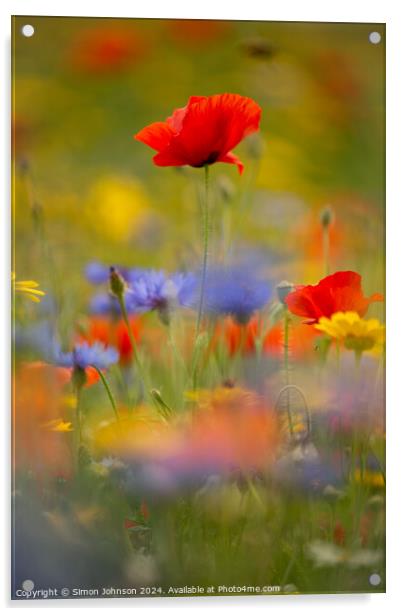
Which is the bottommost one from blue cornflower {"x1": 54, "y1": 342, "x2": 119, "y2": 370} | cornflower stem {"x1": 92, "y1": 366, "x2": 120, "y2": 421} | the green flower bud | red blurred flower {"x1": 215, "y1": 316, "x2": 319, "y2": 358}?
cornflower stem {"x1": 92, "y1": 366, "x2": 120, "y2": 421}

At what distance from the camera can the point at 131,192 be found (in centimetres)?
144

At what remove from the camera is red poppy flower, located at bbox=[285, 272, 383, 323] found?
1447 mm

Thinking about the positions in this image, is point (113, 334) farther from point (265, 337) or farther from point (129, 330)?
point (265, 337)

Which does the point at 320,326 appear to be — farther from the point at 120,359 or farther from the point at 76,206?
the point at 76,206

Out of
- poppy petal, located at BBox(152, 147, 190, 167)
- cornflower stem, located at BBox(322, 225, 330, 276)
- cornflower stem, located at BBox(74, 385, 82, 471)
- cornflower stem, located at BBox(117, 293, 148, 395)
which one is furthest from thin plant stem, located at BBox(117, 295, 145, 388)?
cornflower stem, located at BBox(322, 225, 330, 276)

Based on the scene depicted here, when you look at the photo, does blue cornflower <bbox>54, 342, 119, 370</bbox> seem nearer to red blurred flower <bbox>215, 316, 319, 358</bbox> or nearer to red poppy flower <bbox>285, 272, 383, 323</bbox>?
red blurred flower <bbox>215, 316, 319, 358</bbox>

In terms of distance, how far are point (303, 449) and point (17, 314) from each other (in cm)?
48

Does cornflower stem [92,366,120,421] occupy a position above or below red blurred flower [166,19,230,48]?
below

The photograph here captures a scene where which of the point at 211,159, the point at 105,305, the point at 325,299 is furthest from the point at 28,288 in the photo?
the point at 325,299

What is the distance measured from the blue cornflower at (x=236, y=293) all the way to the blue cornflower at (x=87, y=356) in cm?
17

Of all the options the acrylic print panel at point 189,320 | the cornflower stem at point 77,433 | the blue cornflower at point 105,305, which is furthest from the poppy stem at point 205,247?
the cornflower stem at point 77,433

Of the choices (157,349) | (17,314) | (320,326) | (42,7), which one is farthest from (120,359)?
(42,7)

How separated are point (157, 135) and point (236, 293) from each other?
0.88 ft

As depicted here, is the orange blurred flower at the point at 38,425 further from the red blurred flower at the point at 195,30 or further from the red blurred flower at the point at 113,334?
the red blurred flower at the point at 195,30
